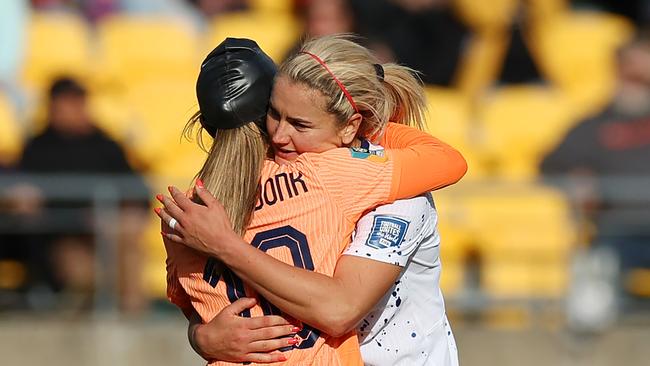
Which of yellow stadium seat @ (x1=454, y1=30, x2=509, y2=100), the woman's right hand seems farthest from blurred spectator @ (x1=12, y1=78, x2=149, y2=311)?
the woman's right hand

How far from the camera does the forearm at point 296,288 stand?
8.42ft

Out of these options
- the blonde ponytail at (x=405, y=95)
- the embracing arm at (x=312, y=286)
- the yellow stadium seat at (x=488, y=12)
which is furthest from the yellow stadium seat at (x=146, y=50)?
the embracing arm at (x=312, y=286)

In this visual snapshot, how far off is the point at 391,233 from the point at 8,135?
562 cm

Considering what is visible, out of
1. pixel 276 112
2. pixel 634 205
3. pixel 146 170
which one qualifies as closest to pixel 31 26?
pixel 146 170

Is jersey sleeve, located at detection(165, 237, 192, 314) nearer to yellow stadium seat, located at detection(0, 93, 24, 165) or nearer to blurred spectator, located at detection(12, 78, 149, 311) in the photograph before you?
blurred spectator, located at detection(12, 78, 149, 311)

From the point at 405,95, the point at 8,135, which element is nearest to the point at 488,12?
the point at 8,135

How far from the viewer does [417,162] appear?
9.14 feet

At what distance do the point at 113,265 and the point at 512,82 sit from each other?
325 centimetres

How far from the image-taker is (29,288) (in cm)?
660

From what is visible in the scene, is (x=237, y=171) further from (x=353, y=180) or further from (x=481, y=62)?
(x=481, y=62)

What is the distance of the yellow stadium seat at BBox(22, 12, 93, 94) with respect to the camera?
8.44 metres

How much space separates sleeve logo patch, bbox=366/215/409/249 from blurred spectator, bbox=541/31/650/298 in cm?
383

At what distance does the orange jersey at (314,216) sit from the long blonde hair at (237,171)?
29 mm

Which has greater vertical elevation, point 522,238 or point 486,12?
point 486,12
